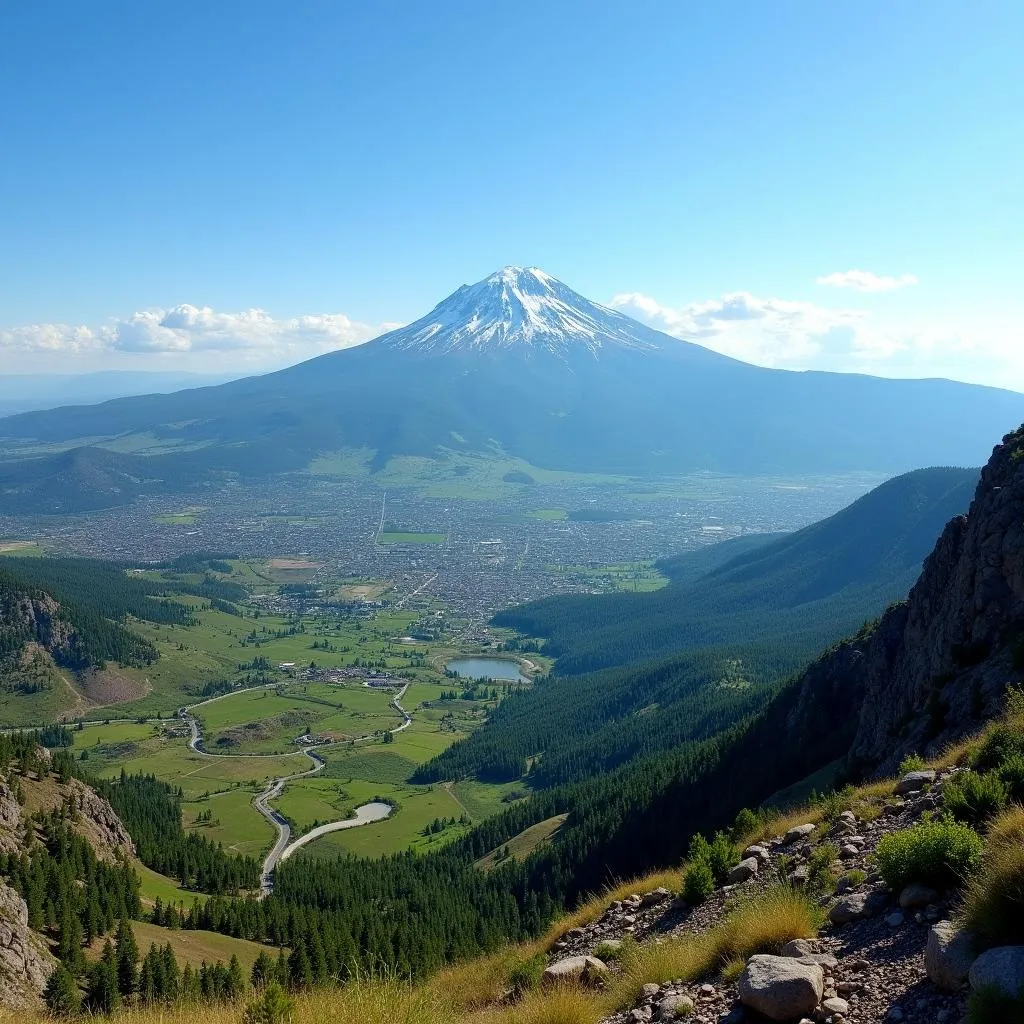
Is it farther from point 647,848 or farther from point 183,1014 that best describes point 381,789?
point 183,1014

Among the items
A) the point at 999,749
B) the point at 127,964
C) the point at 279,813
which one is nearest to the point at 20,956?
the point at 127,964

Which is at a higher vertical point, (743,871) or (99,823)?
(743,871)

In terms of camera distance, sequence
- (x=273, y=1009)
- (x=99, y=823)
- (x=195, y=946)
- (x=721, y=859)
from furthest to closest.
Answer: (x=99, y=823), (x=195, y=946), (x=721, y=859), (x=273, y=1009)

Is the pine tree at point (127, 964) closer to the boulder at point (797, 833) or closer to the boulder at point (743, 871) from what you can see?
the boulder at point (743, 871)

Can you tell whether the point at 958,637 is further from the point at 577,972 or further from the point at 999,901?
the point at 999,901

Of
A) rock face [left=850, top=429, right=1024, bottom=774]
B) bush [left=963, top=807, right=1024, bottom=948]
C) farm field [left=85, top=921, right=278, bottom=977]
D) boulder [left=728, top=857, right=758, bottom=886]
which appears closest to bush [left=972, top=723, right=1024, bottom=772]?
boulder [left=728, top=857, right=758, bottom=886]

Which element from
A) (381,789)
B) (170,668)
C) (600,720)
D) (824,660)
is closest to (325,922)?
(824,660)

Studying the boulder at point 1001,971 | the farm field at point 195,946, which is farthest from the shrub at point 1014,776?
the farm field at point 195,946
